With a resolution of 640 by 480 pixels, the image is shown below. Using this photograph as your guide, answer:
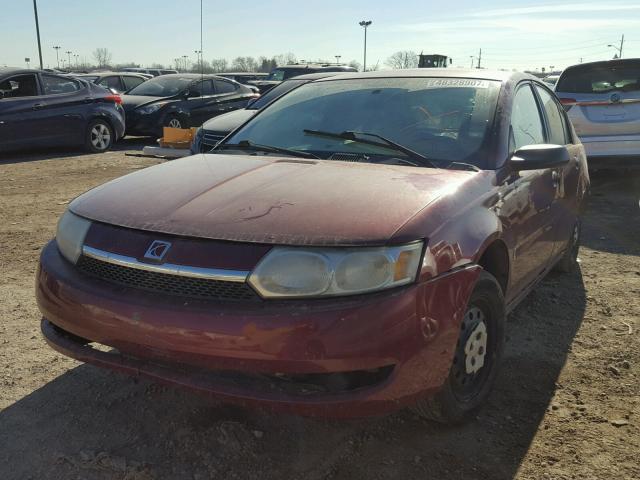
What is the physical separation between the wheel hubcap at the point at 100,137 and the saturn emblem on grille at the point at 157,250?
988cm

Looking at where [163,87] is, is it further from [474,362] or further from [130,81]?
[474,362]

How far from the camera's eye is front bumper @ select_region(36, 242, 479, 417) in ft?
6.75

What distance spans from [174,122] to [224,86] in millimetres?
1697

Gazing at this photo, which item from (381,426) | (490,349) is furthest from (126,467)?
(490,349)

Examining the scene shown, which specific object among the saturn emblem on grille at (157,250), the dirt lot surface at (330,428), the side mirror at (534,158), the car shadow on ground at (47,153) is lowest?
the car shadow on ground at (47,153)

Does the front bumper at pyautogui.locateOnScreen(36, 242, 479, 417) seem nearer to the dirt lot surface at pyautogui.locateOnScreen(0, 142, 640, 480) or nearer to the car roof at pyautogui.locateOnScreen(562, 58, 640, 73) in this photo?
the dirt lot surface at pyautogui.locateOnScreen(0, 142, 640, 480)

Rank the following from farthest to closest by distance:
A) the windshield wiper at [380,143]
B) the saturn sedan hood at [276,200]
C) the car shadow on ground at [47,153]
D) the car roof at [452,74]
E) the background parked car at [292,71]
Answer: the background parked car at [292,71] < the car shadow on ground at [47,153] < the car roof at [452,74] < the windshield wiper at [380,143] < the saturn sedan hood at [276,200]

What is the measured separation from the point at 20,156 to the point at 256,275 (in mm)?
10442

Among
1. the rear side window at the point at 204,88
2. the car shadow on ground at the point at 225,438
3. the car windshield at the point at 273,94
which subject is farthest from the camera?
the rear side window at the point at 204,88

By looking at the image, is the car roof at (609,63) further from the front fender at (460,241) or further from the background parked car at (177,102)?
the background parked car at (177,102)

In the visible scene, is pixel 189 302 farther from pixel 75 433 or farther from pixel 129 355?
pixel 75 433

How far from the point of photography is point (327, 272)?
2121 mm


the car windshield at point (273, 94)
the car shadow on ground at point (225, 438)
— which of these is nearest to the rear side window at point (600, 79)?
the car windshield at point (273, 94)

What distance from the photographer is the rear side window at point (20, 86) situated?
33.1ft
